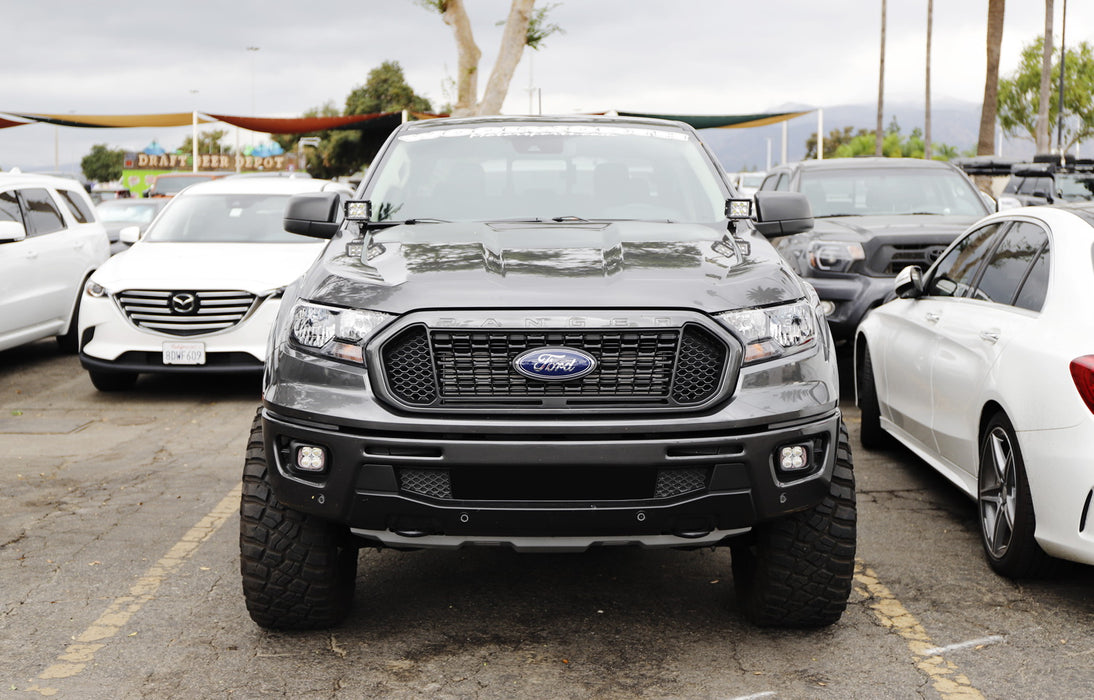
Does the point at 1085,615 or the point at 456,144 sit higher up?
the point at 456,144

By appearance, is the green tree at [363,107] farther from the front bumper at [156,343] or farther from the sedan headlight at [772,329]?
the sedan headlight at [772,329]

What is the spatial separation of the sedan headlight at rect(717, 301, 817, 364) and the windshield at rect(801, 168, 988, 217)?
22.4 feet

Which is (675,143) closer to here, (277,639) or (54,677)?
(277,639)

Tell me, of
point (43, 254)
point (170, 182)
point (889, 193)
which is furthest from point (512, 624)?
point (170, 182)

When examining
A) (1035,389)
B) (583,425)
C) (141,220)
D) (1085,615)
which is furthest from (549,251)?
(141,220)

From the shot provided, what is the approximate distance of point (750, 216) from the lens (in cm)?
511

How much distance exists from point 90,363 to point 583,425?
22.7 ft

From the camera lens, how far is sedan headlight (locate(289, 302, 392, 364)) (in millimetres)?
3871

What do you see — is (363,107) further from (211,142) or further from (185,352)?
(185,352)

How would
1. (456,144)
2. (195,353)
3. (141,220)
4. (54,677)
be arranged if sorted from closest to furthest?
(54,677) < (456,144) < (195,353) < (141,220)

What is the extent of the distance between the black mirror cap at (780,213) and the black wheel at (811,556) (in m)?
1.29

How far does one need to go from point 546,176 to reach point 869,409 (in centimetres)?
301

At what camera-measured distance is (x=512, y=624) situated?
178 inches

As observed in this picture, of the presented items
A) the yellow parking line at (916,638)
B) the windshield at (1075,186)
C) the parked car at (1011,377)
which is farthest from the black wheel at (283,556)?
the windshield at (1075,186)
